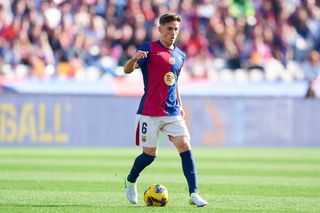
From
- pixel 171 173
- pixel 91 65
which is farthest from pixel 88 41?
pixel 171 173

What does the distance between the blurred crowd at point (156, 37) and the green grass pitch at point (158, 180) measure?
3.07 metres

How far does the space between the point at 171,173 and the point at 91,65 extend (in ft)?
31.6

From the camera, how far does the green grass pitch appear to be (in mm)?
10391

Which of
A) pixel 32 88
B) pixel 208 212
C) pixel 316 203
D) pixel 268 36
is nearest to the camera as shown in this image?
pixel 208 212

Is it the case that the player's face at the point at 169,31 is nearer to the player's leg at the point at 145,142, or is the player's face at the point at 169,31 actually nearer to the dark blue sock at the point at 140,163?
the player's leg at the point at 145,142

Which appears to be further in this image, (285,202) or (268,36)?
(268,36)

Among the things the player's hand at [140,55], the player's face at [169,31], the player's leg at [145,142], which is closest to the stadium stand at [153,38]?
the player's leg at [145,142]

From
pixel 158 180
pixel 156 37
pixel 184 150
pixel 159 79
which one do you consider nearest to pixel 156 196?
pixel 184 150

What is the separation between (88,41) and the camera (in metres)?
25.6

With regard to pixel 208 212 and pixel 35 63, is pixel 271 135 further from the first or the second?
pixel 208 212

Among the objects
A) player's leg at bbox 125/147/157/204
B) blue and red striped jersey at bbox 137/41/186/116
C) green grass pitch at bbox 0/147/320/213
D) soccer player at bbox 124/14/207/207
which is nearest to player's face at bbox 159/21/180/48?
soccer player at bbox 124/14/207/207

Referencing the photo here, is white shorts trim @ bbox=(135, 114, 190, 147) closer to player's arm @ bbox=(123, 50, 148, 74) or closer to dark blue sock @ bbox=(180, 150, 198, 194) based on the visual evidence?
dark blue sock @ bbox=(180, 150, 198, 194)

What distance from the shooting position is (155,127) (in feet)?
34.6

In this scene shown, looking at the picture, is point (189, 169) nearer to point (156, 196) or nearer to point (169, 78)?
point (156, 196)
